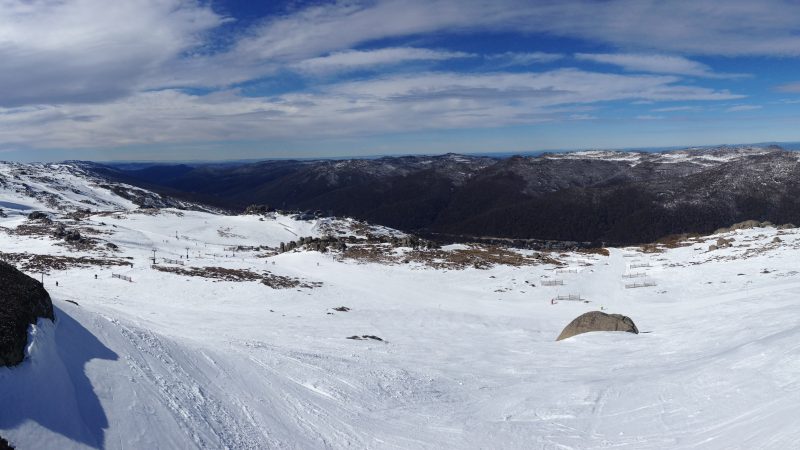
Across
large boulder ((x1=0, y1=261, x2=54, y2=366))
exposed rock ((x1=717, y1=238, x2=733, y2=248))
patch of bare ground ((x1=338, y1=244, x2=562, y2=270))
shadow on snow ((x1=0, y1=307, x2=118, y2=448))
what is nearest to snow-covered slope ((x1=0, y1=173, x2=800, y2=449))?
shadow on snow ((x1=0, y1=307, x2=118, y2=448))

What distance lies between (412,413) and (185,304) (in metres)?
21.2

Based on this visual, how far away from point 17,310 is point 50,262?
1302 inches

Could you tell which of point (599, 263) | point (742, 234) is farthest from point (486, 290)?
point (742, 234)

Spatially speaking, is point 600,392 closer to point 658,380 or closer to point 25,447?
point 658,380

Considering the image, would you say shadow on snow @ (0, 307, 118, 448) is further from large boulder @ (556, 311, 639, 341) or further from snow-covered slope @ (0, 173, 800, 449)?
large boulder @ (556, 311, 639, 341)

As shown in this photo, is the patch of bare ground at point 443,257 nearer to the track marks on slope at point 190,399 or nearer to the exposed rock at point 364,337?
the exposed rock at point 364,337

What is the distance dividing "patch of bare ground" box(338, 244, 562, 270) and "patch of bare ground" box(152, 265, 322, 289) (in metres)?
13.0

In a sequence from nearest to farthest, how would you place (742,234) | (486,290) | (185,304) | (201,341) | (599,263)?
Result: (201,341)
(185,304)
(486,290)
(599,263)
(742,234)

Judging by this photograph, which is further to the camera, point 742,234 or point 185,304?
point 742,234

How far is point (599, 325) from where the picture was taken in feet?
85.0

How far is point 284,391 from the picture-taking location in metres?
15.5

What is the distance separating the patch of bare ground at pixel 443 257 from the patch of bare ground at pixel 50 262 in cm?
2297

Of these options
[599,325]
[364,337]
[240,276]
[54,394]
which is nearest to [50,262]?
[240,276]

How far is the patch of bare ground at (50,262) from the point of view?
36.7 m
